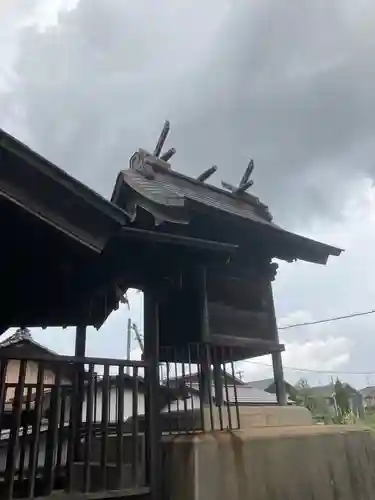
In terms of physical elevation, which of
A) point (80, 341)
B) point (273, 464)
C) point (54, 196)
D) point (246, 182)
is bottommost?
point (273, 464)

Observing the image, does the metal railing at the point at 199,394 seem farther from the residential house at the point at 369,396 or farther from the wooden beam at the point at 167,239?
the residential house at the point at 369,396

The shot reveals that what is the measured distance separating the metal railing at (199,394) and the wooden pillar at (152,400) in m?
0.80

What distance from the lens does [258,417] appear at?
20.0 feet

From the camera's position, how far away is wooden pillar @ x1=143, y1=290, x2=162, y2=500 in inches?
168

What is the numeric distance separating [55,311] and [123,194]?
228 cm

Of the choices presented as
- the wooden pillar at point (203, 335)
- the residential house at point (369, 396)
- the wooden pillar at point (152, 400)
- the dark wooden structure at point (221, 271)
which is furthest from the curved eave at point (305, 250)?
the residential house at point (369, 396)

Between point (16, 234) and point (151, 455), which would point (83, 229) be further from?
point (151, 455)

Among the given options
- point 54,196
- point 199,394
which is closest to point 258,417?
point 199,394

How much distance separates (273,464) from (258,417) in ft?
3.48

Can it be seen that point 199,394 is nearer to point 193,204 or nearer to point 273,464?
point 273,464

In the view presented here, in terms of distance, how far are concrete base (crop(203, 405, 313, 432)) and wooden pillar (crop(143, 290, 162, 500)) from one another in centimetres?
94

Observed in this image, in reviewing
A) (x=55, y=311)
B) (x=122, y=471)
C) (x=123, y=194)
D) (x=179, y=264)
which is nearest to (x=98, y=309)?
(x=55, y=311)

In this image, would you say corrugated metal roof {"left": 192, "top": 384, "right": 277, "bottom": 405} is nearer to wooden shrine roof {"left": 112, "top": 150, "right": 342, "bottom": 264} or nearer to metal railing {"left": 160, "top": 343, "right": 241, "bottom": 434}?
metal railing {"left": 160, "top": 343, "right": 241, "bottom": 434}

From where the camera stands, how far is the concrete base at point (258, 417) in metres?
5.46
